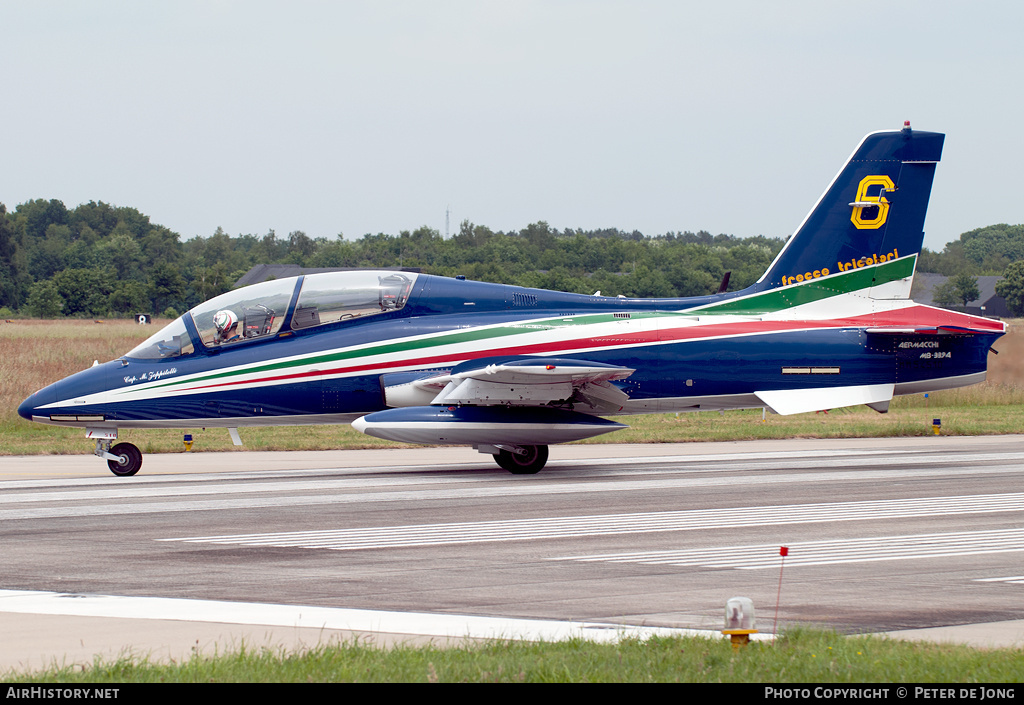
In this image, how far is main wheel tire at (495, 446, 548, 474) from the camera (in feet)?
64.0

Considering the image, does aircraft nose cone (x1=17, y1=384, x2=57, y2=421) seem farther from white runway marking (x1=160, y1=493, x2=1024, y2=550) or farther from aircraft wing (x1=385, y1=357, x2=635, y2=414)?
white runway marking (x1=160, y1=493, x2=1024, y2=550)

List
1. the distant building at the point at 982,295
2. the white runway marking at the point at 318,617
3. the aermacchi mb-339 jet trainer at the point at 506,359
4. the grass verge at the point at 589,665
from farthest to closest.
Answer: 1. the distant building at the point at 982,295
2. the aermacchi mb-339 jet trainer at the point at 506,359
3. the white runway marking at the point at 318,617
4. the grass verge at the point at 589,665

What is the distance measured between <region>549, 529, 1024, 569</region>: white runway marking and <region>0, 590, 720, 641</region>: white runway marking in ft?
9.52

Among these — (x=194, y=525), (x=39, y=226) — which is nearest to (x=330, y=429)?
(x=194, y=525)

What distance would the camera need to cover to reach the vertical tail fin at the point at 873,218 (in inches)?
831

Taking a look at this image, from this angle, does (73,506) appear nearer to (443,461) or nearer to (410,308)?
(410,308)

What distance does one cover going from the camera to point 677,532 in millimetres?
12547

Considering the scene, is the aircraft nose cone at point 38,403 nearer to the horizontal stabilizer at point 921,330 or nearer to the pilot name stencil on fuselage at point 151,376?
the pilot name stencil on fuselage at point 151,376

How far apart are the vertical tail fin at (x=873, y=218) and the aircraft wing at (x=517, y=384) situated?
13.5 feet

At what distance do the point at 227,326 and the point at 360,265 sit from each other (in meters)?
78.5

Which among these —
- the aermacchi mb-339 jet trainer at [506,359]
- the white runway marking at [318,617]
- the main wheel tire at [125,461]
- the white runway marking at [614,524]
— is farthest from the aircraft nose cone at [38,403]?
the white runway marking at [318,617]

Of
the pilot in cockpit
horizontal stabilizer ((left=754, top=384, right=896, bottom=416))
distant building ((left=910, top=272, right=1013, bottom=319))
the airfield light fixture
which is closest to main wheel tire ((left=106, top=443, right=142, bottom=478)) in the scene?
the pilot in cockpit

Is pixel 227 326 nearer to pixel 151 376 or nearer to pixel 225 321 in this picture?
pixel 225 321

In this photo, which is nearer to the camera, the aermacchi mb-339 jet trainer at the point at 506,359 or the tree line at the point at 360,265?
the aermacchi mb-339 jet trainer at the point at 506,359
